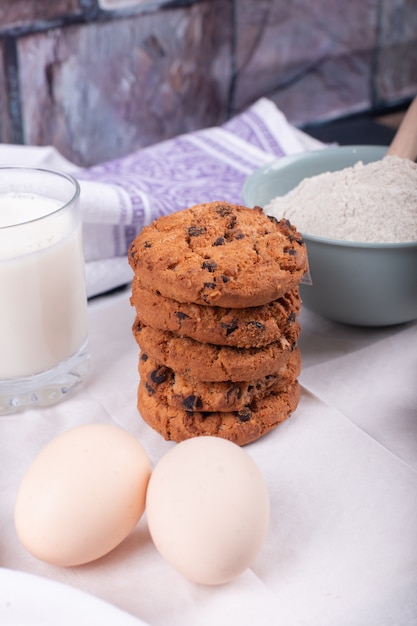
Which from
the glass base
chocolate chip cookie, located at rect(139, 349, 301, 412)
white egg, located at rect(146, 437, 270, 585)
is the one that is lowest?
the glass base

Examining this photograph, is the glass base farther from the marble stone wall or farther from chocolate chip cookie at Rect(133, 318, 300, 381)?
the marble stone wall

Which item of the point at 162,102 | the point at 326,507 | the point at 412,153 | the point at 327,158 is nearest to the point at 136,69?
the point at 162,102

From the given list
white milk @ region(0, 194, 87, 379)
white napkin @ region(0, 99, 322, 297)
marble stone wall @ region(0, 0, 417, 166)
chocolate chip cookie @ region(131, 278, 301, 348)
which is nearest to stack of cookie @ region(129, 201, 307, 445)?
chocolate chip cookie @ region(131, 278, 301, 348)

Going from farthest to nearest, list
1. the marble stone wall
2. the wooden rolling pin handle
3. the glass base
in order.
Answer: the marble stone wall → the wooden rolling pin handle → the glass base

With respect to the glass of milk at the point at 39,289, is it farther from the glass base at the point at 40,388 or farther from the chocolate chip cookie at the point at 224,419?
the chocolate chip cookie at the point at 224,419

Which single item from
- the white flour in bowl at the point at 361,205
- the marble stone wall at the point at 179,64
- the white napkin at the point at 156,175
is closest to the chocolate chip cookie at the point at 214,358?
the white flour in bowl at the point at 361,205

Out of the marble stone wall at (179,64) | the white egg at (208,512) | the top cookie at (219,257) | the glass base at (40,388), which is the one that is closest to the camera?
the white egg at (208,512)
